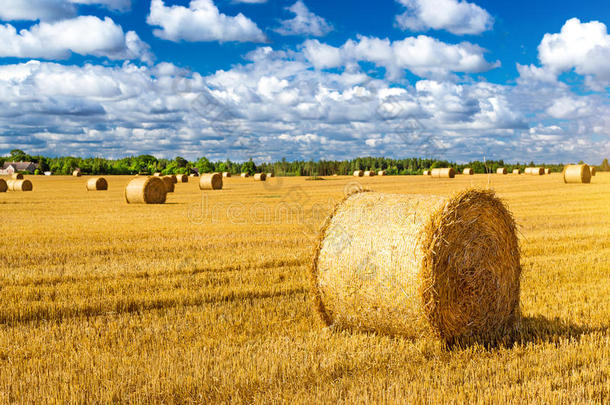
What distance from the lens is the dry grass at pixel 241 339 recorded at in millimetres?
4844

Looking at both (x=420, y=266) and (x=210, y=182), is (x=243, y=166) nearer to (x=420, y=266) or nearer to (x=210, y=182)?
(x=210, y=182)

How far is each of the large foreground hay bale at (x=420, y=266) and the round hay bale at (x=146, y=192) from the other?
69.9 feet

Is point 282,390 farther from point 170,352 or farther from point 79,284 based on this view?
point 79,284

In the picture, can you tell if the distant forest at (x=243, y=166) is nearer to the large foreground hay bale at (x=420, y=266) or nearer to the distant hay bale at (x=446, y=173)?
the distant hay bale at (x=446, y=173)

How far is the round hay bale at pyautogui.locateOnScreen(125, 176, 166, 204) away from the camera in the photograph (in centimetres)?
2694

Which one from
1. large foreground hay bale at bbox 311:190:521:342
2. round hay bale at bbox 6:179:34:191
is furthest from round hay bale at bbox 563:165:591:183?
round hay bale at bbox 6:179:34:191

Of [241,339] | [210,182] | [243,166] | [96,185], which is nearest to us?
[241,339]

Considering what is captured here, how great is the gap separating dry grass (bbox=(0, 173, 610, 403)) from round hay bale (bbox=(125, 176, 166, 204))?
14.5m

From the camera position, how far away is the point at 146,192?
26906 millimetres

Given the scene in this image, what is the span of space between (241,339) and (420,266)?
2164 millimetres

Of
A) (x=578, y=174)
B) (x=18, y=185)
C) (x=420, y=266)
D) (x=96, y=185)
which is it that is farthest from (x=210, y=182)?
(x=420, y=266)

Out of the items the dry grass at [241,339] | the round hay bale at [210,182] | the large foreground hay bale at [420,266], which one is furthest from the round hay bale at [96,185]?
the large foreground hay bale at [420,266]

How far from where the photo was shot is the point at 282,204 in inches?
1026

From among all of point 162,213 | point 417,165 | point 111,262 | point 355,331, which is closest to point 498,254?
point 355,331
